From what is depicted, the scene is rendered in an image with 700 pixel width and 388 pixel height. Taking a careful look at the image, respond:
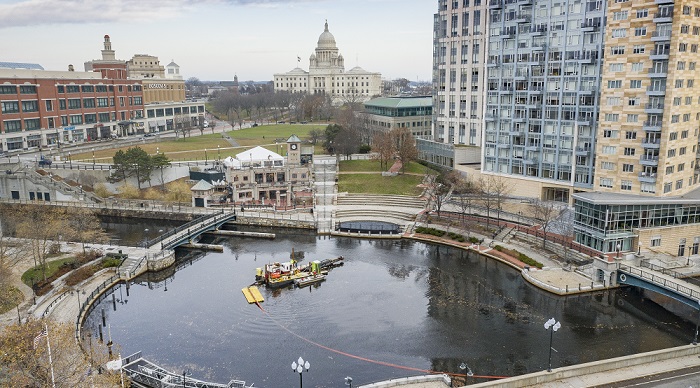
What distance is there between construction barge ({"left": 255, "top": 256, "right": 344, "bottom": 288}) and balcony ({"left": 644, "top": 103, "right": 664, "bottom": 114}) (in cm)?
4101

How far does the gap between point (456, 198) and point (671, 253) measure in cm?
3038

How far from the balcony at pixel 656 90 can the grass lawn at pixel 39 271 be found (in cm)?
6785

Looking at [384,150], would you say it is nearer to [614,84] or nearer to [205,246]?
[205,246]

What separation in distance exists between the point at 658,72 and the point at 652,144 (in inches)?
318

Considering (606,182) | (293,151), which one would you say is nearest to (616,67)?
(606,182)

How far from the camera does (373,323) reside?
158 feet

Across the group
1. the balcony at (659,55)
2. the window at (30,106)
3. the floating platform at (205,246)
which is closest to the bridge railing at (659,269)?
the balcony at (659,55)

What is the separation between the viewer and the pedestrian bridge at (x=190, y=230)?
2687 inches

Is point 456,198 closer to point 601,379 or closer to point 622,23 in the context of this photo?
point 622,23

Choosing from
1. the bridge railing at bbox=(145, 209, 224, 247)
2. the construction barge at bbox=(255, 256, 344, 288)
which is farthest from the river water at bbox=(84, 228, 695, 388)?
the bridge railing at bbox=(145, 209, 224, 247)

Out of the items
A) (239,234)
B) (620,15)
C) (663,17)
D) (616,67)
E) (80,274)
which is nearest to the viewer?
(80,274)

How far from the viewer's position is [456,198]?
83.2 m

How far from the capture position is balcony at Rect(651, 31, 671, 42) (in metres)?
59.8

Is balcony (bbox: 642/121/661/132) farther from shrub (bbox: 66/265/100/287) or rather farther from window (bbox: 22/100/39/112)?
window (bbox: 22/100/39/112)
